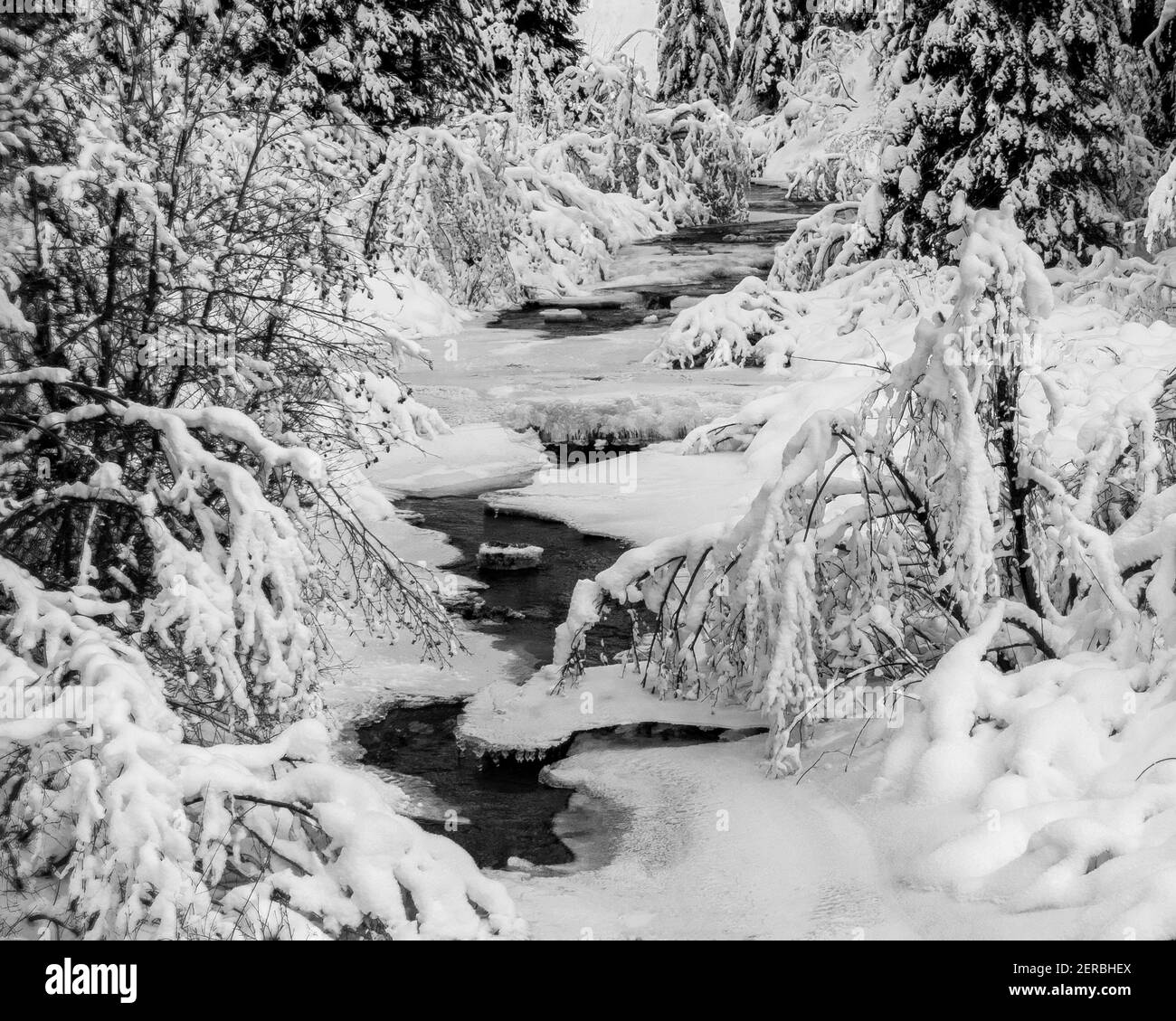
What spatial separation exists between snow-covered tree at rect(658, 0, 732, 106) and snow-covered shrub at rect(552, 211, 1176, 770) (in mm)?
37587

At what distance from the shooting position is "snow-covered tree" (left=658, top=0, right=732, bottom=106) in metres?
41.8

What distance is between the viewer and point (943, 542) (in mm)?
5742

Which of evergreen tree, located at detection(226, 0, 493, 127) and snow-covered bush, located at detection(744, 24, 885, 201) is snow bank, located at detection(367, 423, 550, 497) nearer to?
snow-covered bush, located at detection(744, 24, 885, 201)

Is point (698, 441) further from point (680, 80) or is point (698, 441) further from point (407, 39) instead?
point (680, 80)

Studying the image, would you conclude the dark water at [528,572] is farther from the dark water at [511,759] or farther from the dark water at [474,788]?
the dark water at [474,788]

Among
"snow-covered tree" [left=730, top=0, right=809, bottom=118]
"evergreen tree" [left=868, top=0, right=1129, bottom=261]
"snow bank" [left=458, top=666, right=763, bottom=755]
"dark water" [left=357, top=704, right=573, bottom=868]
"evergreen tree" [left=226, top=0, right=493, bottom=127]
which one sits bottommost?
"dark water" [left=357, top=704, right=573, bottom=868]

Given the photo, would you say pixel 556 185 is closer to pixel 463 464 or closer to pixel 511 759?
pixel 463 464

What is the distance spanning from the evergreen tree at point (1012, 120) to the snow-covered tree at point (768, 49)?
25.7 meters

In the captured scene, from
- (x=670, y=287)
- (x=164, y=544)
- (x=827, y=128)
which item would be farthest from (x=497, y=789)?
(x=827, y=128)

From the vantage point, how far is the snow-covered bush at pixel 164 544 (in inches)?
141

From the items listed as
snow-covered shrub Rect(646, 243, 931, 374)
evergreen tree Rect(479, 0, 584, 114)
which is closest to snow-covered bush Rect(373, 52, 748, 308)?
evergreen tree Rect(479, 0, 584, 114)

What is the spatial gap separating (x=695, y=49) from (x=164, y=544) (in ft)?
133
